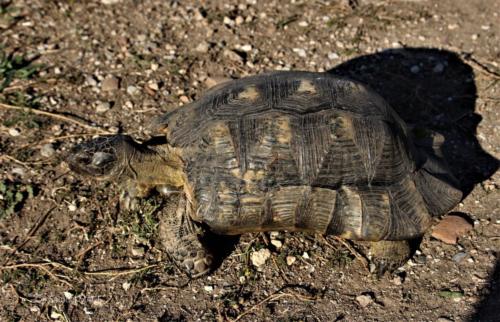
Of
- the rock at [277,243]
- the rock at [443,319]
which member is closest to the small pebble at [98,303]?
the rock at [277,243]

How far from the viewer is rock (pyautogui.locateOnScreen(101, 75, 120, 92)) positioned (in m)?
6.20

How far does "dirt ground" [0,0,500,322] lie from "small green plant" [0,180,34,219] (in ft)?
0.04

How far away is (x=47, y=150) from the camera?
5.58m

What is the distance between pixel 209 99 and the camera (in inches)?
188

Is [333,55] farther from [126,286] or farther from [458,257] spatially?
[126,286]

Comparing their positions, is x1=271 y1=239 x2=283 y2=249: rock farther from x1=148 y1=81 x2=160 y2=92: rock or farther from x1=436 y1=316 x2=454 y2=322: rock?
x1=148 y1=81 x2=160 y2=92: rock

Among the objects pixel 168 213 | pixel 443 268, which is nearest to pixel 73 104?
pixel 168 213

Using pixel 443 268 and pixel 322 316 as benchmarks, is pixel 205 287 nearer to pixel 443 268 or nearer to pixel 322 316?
pixel 322 316

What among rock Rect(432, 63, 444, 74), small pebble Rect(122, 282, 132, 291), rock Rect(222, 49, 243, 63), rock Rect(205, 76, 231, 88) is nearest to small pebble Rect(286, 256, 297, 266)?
small pebble Rect(122, 282, 132, 291)

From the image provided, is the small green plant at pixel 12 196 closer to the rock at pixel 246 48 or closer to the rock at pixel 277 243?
the rock at pixel 277 243

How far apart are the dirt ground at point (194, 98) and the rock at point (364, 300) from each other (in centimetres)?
2

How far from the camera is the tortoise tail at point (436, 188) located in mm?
4715

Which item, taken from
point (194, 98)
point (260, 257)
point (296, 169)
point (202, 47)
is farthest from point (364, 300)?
point (202, 47)

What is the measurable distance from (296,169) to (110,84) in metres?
2.83
